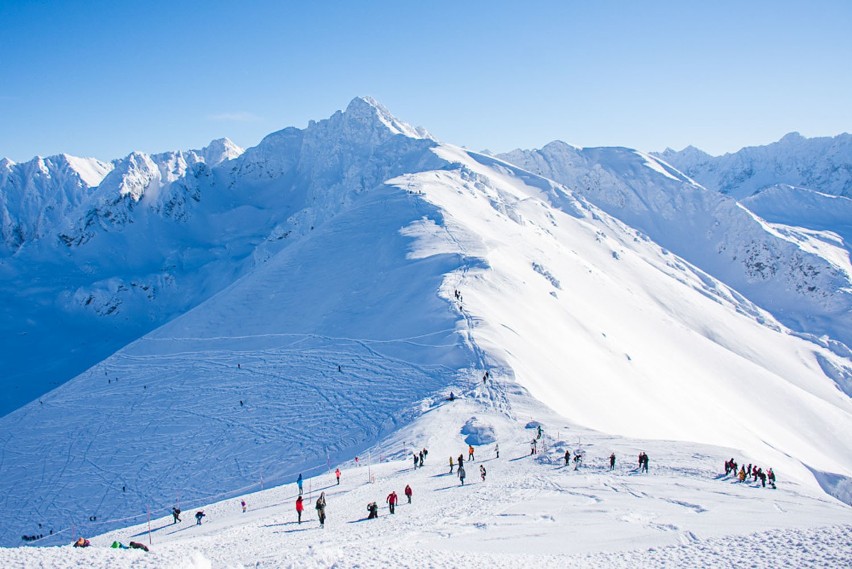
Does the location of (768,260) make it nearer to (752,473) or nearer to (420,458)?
(752,473)

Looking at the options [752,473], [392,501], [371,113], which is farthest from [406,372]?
[371,113]

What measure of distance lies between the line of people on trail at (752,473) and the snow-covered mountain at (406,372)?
6.05 feet

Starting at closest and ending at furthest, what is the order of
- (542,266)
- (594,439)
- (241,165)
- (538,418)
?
(594,439)
(538,418)
(542,266)
(241,165)

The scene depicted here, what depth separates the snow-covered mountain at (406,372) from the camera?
39.7 metres

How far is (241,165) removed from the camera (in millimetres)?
199625

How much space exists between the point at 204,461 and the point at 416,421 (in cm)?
1488

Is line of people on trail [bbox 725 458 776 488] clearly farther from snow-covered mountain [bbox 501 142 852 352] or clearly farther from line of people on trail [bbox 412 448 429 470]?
snow-covered mountain [bbox 501 142 852 352]

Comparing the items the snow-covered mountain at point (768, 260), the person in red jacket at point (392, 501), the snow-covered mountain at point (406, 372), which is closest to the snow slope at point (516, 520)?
the person in red jacket at point (392, 501)

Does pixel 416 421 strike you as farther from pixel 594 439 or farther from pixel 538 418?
pixel 594 439

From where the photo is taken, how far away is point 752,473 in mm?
27625

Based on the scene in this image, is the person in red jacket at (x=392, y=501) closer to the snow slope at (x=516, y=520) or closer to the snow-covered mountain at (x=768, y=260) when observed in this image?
the snow slope at (x=516, y=520)

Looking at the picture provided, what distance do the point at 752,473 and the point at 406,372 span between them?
2395 centimetres

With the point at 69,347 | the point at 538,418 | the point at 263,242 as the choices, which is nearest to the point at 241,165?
the point at 263,242

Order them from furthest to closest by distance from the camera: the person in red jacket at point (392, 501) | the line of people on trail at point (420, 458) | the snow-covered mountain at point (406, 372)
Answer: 1. the snow-covered mountain at point (406, 372)
2. the line of people on trail at point (420, 458)
3. the person in red jacket at point (392, 501)
